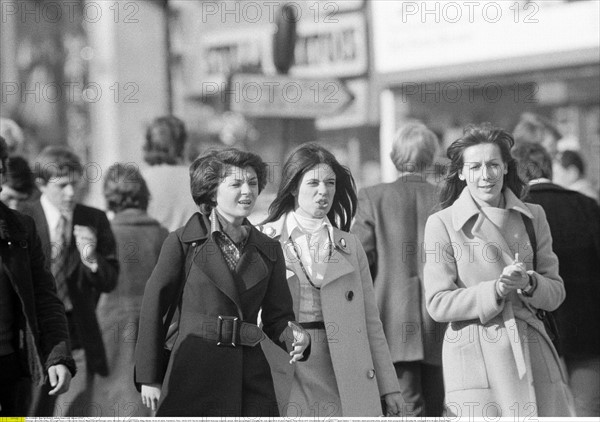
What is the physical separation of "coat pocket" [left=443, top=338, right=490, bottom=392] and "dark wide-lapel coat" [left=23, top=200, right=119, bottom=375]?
1802 millimetres

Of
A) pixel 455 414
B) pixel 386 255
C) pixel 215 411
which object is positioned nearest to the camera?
pixel 215 411

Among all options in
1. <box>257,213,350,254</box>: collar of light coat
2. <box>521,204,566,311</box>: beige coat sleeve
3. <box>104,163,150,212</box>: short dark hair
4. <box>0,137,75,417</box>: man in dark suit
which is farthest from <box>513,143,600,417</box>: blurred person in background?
<box>0,137,75,417</box>: man in dark suit

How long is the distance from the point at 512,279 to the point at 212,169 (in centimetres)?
127

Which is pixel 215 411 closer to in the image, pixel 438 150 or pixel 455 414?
pixel 455 414

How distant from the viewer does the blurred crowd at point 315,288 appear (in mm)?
3957

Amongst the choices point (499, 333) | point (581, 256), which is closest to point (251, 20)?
point (581, 256)

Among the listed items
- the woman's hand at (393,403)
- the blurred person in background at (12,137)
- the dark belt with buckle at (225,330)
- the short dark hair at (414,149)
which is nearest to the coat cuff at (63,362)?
the dark belt with buckle at (225,330)

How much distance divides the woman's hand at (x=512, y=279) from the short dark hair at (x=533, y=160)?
0.92 m

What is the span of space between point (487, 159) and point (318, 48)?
348 centimetres

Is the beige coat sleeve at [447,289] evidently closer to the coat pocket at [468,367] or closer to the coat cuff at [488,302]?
the coat cuff at [488,302]

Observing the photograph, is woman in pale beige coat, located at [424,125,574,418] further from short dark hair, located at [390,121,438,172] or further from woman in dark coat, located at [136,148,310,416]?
woman in dark coat, located at [136,148,310,416]

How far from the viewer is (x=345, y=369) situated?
4172 millimetres

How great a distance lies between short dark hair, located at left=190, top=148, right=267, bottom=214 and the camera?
415 cm

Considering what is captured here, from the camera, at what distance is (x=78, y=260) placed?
16.6ft
